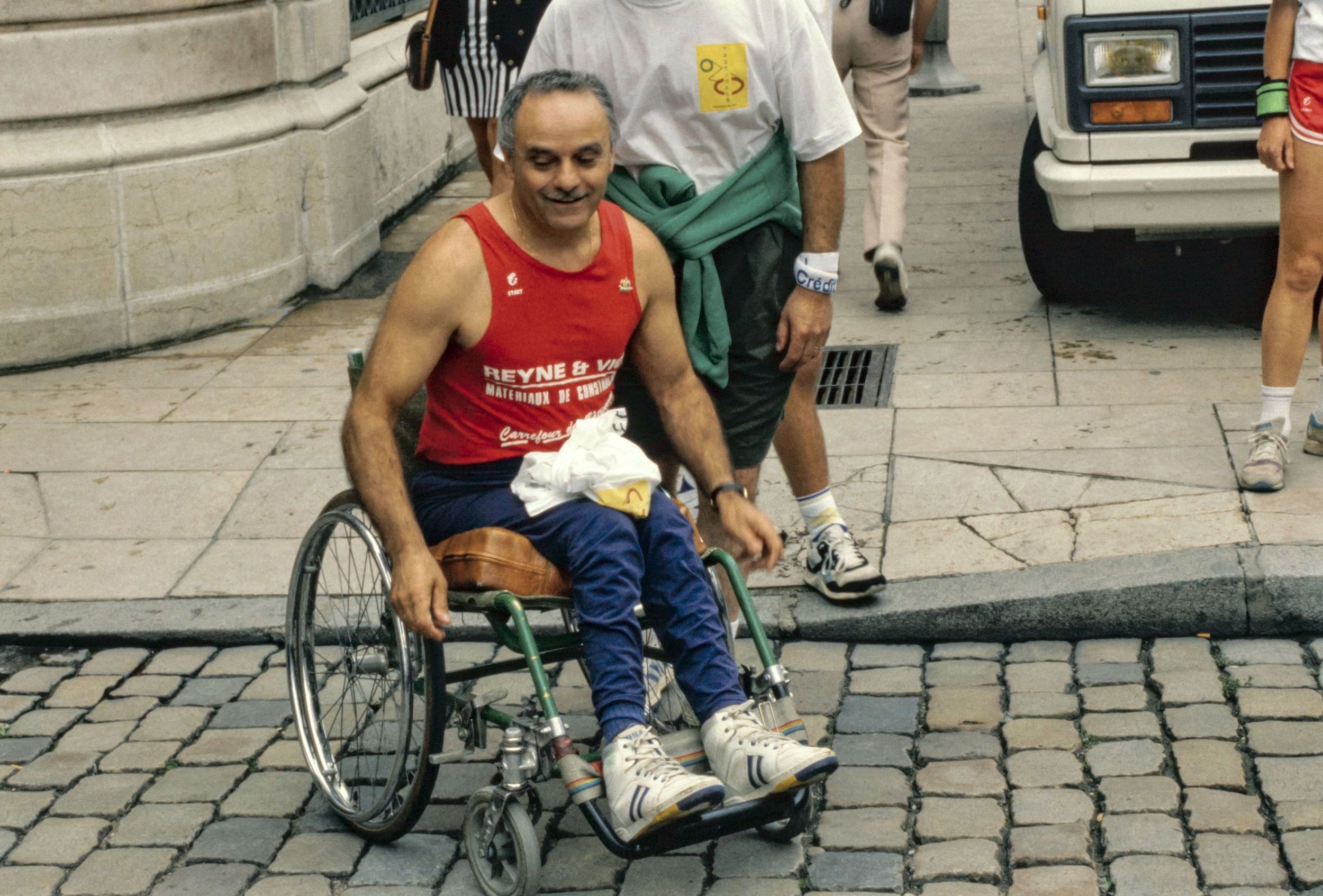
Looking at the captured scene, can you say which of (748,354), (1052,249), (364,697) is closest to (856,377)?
(1052,249)

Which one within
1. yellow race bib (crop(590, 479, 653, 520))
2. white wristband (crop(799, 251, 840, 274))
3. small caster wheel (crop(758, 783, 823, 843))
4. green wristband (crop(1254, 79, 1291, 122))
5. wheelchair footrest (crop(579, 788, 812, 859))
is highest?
green wristband (crop(1254, 79, 1291, 122))

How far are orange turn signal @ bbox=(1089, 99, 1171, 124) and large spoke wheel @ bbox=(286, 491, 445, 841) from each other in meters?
3.30

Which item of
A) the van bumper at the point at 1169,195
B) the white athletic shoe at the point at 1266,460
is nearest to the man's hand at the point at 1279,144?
the white athletic shoe at the point at 1266,460

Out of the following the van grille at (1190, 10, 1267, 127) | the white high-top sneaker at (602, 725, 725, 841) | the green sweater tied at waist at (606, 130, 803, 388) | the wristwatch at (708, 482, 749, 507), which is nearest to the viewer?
the white high-top sneaker at (602, 725, 725, 841)

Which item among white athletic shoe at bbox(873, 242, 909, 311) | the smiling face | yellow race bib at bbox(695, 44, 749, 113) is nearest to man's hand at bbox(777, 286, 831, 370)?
yellow race bib at bbox(695, 44, 749, 113)

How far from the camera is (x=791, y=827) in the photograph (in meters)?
3.76

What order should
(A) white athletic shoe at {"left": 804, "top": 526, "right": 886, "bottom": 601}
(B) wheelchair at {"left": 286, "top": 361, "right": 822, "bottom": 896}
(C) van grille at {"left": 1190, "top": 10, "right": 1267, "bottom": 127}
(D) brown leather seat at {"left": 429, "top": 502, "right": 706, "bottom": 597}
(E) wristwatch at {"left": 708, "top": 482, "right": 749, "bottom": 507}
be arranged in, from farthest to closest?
(C) van grille at {"left": 1190, "top": 10, "right": 1267, "bottom": 127}
(A) white athletic shoe at {"left": 804, "top": 526, "right": 886, "bottom": 601}
(E) wristwatch at {"left": 708, "top": 482, "right": 749, "bottom": 507}
(D) brown leather seat at {"left": 429, "top": 502, "right": 706, "bottom": 597}
(B) wheelchair at {"left": 286, "top": 361, "right": 822, "bottom": 896}

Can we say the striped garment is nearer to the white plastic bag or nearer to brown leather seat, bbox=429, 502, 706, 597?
the white plastic bag

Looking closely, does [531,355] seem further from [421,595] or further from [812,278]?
[812,278]

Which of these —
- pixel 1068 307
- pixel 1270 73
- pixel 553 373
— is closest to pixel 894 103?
pixel 1068 307

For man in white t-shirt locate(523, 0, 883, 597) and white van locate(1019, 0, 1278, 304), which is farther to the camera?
white van locate(1019, 0, 1278, 304)

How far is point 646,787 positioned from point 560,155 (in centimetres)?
124

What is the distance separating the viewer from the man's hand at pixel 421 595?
3502mm

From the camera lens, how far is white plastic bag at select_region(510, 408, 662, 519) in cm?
369
